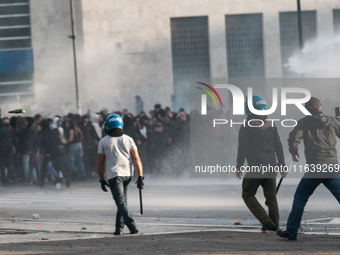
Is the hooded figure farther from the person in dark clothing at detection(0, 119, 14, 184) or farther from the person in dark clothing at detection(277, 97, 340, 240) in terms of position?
the person in dark clothing at detection(277, 97, 340, 240)

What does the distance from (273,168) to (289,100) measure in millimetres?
2117

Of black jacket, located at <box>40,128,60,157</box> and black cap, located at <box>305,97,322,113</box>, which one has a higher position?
black cap, located at <box>305,97,322,113</box>

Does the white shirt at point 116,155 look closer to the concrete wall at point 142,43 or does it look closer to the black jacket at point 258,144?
the black jacket at point 258,144

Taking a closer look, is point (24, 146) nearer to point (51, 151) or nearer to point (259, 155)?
point (51, 151)

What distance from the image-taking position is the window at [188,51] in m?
28.4

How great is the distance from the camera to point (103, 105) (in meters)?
28.4

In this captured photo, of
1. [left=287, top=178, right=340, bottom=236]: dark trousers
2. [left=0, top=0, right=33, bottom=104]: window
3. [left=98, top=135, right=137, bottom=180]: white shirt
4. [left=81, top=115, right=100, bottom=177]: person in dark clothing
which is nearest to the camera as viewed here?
[left=287, top=178, right=340, bottom=236]: dark trousers

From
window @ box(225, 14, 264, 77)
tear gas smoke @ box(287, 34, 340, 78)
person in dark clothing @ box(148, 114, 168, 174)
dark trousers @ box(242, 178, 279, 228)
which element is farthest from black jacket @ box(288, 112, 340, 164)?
window @ box(225, 14, 264, 77)

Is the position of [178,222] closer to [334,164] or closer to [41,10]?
[334,164]

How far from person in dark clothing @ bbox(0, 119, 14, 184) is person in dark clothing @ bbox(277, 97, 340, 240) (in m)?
9.90

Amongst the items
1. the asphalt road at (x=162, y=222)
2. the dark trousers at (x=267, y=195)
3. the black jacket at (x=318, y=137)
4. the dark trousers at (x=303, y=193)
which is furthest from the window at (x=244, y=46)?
the dark trousers at (x=303, y=193)

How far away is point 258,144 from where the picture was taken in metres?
7.33

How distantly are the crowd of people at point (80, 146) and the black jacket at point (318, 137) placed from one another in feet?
28.0

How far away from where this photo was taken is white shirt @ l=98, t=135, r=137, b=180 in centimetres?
738
